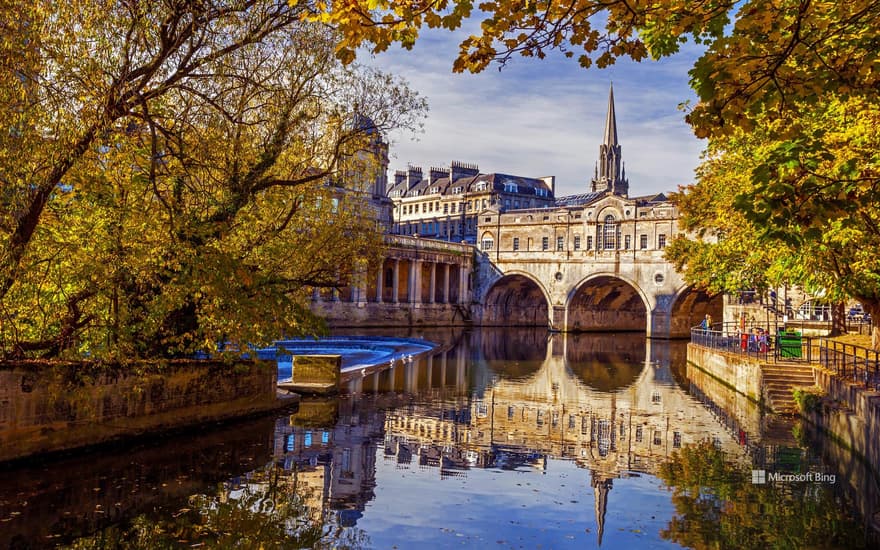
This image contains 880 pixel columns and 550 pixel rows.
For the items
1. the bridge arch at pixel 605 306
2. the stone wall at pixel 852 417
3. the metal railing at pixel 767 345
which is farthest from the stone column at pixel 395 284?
the stone wall at pixel 852 417

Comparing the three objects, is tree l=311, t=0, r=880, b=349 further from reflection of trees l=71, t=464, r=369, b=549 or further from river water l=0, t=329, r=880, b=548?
reflection of trees l=71, t=464, r=369, b=549

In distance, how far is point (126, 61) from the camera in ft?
41.2

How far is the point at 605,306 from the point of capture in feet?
254

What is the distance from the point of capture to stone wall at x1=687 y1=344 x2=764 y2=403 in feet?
78.5

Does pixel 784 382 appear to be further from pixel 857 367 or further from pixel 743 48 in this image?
pixel 743 48

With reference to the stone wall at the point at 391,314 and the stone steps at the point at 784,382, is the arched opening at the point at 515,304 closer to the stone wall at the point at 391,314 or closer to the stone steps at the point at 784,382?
the stone wall at the point at 391,314

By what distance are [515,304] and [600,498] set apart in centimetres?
6947

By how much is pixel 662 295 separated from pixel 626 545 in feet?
191

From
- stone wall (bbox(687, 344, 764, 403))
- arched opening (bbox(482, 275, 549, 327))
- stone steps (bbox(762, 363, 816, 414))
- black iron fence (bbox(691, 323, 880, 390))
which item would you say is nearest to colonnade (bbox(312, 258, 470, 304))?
arched opening (bbox(482, 275, 549, 327))


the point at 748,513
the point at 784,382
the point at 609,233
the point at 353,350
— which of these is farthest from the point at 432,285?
the point at 748,513

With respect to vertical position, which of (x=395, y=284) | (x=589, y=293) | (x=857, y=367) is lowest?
(x=857, y=367)

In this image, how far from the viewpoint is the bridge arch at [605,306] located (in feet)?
235

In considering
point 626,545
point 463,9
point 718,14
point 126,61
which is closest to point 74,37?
point 126,61

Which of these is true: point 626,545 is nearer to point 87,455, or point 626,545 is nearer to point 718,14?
point 718,14
